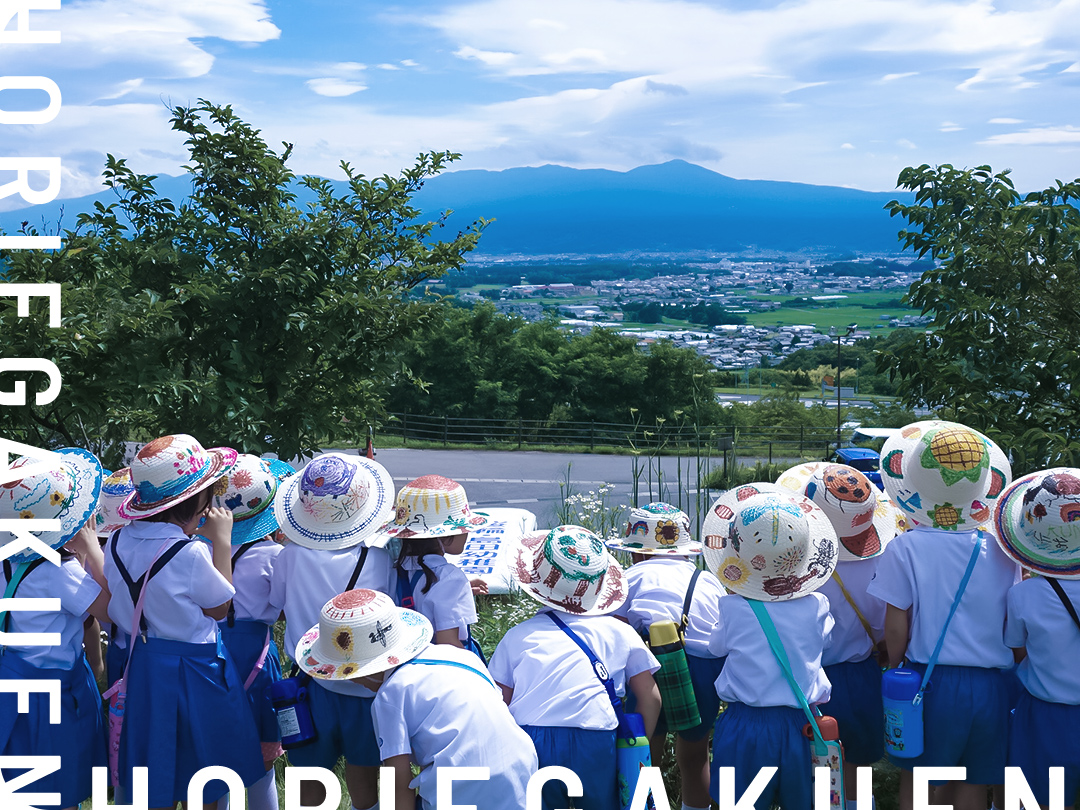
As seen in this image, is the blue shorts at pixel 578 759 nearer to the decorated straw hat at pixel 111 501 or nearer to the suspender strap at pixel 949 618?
the suspender strap at pixel 949 618

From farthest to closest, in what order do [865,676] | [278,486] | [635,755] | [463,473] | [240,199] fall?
[463,473]
[240,199]
[278,486]
[865,676]
[635,755]

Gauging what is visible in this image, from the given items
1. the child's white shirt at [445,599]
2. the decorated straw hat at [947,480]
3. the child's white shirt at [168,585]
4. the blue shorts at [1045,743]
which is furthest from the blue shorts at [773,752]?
the child's white shirt at [168,585]

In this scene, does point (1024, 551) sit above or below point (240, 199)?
below

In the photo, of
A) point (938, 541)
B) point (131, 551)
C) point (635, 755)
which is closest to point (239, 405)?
point (131, 551)

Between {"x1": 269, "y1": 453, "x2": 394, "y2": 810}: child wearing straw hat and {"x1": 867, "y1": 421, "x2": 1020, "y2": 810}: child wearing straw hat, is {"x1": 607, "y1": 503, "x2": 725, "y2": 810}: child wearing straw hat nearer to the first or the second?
{"x1": 867, "y1": 421, "x2": 1020, "y2": 810}: child wearing straw hat

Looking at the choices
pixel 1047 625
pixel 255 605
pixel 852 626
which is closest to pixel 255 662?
pixel 255 605

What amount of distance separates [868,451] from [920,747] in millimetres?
2176

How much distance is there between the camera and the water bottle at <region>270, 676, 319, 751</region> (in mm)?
3191

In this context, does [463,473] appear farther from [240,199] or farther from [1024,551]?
[1024,551]

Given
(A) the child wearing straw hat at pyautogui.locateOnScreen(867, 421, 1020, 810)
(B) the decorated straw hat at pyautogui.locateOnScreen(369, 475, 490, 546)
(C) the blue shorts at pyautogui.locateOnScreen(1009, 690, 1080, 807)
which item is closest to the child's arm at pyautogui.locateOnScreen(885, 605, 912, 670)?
(A) the child wearing straw hat at pyautogui.locateOnScreen(867, 421, 1020, 810)

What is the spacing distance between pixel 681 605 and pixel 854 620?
66 cm

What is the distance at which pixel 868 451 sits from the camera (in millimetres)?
4992

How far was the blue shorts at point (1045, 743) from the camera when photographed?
3.02 meters

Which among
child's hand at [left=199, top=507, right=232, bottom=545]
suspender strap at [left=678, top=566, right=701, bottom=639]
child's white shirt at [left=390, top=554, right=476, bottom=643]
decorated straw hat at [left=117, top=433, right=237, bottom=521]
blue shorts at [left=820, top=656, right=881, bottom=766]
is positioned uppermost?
decorated straw hat at [left=117, top=433, right=237, bottom=521]
